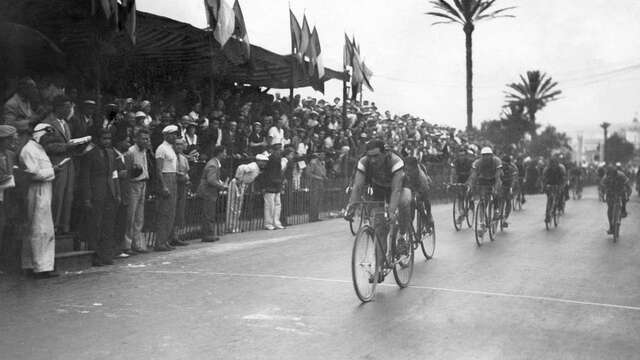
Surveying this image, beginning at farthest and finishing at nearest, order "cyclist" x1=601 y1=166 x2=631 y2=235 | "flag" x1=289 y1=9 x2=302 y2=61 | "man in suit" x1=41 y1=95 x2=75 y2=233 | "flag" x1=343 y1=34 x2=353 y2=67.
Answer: "flag" x1=343 y1=34 x2=353 y2=67
"flag" x1=289 y1=9 x2=302 y2=61
"cyclist" x1=601 y1=166 x2=631 y2=235
"man in suit" x1=41 y1=95 x2=75 y2=233

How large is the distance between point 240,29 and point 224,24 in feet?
3.42

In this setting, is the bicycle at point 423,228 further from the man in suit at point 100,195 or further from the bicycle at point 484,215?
the man in suit at point 100,195

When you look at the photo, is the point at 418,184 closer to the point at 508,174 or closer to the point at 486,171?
the point at 486,171

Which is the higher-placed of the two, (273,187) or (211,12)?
(211,12)

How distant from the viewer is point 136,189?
1270 cm

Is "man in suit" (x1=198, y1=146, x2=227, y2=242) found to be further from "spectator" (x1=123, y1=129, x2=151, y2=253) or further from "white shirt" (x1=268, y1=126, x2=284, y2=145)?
"white shirt" (x1=268, y1=126, x2=284, y2=145)

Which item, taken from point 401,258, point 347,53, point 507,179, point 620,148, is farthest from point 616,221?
point 620,148

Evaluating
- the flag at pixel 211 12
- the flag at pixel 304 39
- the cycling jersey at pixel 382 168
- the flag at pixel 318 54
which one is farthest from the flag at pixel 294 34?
the cycling jersey at pixel 382 168

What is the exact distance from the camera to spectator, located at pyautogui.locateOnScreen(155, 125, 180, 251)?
43.3 ft

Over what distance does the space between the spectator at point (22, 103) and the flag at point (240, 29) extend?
7.48m

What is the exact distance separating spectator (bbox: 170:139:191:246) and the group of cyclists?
11.5ft

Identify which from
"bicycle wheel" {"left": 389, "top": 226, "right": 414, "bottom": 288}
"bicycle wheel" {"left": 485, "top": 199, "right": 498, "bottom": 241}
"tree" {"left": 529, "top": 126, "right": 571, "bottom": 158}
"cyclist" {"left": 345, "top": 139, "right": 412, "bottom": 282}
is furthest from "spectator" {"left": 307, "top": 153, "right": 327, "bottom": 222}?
"tree" {"left": 529, "top": 126, "right": 571, "bottom": 158}

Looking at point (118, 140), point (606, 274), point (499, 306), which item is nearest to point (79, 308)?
point (499, 306)

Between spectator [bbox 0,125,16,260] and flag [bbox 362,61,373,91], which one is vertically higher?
flag [bbox 362,61,373,91]
